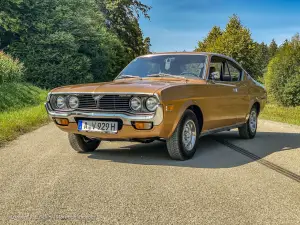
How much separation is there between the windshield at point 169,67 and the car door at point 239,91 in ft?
3.80

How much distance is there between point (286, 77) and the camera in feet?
83.1

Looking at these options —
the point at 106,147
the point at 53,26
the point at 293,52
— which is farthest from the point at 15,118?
the point at 293,52

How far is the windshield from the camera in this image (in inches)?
249

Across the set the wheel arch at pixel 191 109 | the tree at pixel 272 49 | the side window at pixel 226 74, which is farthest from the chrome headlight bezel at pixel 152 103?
the tree at pixel 272 49

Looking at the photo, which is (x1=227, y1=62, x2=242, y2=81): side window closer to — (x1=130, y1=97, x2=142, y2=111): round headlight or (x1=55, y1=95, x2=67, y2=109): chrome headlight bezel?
(x1=130, y1=97, x2=142, y2=111): round headlight

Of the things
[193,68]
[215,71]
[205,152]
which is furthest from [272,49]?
[205,152]

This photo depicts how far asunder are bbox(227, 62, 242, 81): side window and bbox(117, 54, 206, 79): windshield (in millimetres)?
1127

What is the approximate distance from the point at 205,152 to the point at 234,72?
87.0 inches

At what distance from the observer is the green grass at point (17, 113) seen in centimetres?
793

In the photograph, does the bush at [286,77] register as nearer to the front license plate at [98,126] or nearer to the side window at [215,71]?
the side window at [215,71]

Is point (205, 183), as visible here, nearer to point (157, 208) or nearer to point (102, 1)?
point (157, 208)

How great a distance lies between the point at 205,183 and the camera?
167 inches

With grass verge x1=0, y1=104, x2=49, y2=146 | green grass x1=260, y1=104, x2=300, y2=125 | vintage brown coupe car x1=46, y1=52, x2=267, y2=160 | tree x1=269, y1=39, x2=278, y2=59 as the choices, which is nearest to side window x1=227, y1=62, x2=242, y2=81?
vintage brown coupe car x1=46, y1=52, x2=267, y2=160

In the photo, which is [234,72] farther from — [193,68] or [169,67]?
[169,67]
